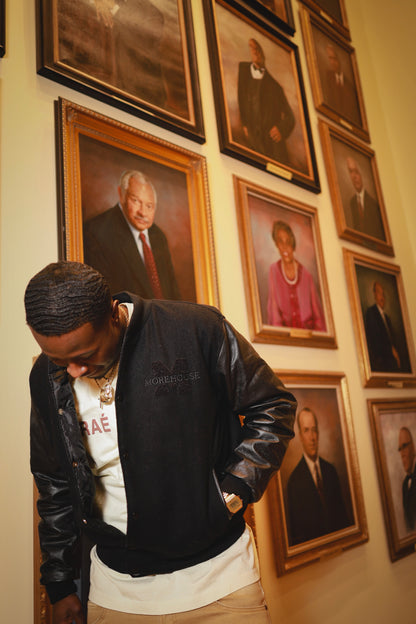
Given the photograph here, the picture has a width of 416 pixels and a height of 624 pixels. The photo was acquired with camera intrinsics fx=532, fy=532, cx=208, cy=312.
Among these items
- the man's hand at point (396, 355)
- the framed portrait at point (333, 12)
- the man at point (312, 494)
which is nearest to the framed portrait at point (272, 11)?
the framed portrait at point (333, 12)

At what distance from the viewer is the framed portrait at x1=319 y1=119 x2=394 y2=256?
16.3ft

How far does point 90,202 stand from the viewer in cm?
299

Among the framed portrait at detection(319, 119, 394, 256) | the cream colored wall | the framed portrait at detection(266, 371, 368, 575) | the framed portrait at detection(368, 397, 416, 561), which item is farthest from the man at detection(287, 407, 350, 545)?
the framed portrait at detection(319, 119, 394, 256)

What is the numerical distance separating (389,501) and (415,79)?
180 inches

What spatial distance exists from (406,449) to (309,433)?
4.60 feet

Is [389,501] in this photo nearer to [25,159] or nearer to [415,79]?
[25,159]

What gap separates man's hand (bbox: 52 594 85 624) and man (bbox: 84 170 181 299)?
4.97 ft

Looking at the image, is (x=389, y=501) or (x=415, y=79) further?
(x=415, y=79)

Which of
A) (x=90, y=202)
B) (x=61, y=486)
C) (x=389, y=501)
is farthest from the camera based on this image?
(x=389, y=501)

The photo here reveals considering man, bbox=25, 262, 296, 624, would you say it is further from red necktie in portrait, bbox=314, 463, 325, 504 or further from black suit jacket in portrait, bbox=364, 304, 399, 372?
black suit jacket in portrait, bbox=364, 304, 399, 372

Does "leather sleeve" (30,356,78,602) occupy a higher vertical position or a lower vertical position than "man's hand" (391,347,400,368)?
lower

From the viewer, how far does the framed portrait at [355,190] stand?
16.3 feet

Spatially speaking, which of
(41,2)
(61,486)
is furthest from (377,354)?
(41,2)

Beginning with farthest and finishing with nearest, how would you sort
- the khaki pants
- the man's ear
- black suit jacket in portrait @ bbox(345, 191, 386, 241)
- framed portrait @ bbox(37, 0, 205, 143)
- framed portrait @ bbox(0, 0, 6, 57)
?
1. black suit jacket in portrait @ bbox(345, 191, 386, 241)
2. framed portrait @ bbox(37, 0, 205, 143)
3. framed portrait @ bbox(0, 0, 6, 57)
4. the man's ear
5. the khaki pants
